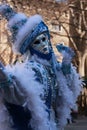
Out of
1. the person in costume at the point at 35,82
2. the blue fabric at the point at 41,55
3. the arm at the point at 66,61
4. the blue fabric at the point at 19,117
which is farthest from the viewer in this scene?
the arm at the point at 66,61

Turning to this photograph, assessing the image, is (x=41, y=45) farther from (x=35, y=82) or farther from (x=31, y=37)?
(x=35, y=82)

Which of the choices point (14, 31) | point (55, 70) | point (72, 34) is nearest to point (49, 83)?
point (55, 70)

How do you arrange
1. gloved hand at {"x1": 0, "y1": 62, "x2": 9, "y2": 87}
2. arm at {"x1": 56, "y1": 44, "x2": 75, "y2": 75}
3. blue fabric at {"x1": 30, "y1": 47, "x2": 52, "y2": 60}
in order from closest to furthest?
gloved hand at {"x1": 0, "y1": 62, "x2": 9, "y2": 87}
blue fabric at {"x1": 30, "y1": 47, "x2": 52, "y2": 60}
arm at {"x1": 56, "y1": 44, "x2": 75, "y2": 75}

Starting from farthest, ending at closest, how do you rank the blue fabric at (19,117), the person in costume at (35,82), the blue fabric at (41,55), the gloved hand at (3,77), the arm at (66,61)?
the arm at (66,61) → the blue fabric at (41,55) → the blue fabric at (19,117) → the person in costume at (35,82) → the gloved hand at (3,77)

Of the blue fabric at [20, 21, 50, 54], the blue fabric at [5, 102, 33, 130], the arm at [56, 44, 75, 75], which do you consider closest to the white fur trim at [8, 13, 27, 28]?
the blue fabric at [20, 21, 50, 54]

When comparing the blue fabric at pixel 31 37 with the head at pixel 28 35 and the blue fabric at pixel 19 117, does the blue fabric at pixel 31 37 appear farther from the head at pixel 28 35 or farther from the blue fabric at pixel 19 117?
the blue fabric at pixel 19 117

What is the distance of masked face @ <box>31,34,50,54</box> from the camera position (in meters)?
3.78

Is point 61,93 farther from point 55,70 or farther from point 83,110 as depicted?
point 83,110

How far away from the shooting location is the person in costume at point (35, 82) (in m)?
3.26

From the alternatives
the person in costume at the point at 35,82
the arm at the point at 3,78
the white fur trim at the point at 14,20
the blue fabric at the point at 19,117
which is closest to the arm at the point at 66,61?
the person in costume at the point at 35,82

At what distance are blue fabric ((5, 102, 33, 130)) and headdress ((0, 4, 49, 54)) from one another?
1.73 ft

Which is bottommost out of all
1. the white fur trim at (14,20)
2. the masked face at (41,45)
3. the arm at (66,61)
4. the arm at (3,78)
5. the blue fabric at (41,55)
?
the arm at (66,61)

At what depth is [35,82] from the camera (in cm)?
339

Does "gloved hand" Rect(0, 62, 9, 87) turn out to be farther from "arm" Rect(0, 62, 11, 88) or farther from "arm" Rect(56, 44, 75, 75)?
"arm" Rect(56, 44, 75, 75)
